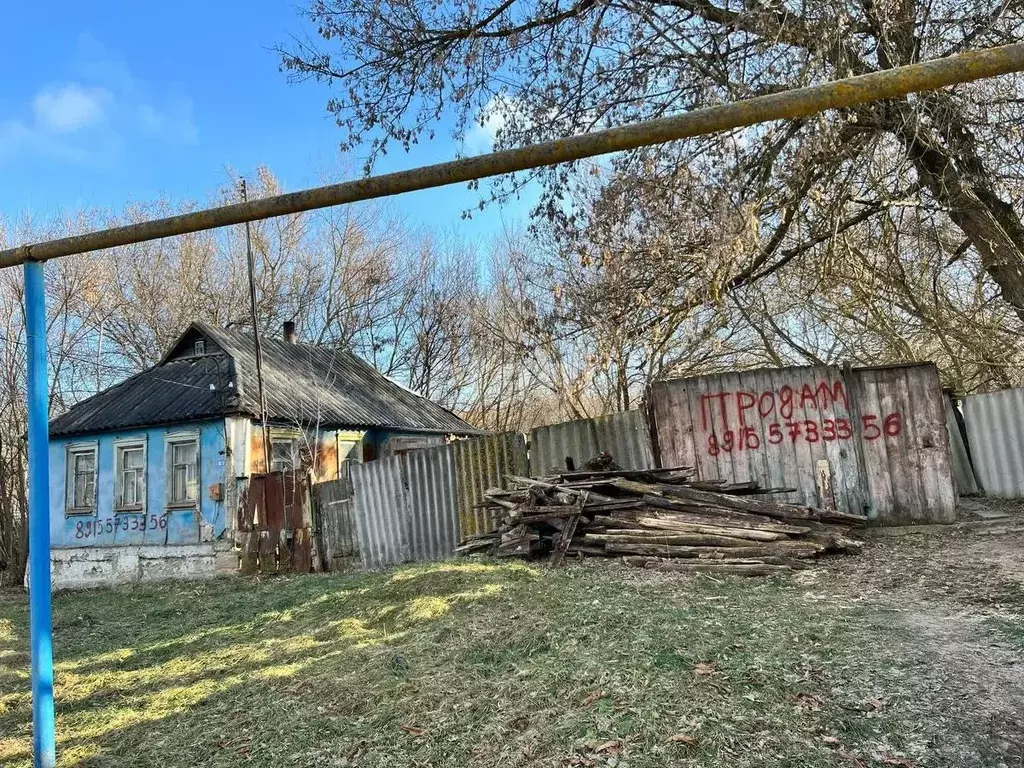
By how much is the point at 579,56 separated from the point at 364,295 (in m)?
21.1

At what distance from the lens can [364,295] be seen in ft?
97.4

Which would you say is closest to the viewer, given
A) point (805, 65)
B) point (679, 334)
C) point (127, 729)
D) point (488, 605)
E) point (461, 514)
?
point (127, 729)

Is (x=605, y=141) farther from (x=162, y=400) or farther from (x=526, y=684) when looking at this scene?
(x=162, y=400)

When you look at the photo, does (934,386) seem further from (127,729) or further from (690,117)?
(127,729)

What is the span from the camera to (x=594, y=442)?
1011cm

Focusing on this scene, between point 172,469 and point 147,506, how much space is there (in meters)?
1.00

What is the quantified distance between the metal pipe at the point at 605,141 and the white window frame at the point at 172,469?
1178 cm

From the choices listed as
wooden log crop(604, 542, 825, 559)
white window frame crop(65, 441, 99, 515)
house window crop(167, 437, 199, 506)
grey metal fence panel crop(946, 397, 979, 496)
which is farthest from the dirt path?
white window frame crop(65, 441, 99, 515)

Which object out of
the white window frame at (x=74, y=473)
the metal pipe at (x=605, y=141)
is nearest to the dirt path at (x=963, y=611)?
the metal pipe at (x=605, y=141)

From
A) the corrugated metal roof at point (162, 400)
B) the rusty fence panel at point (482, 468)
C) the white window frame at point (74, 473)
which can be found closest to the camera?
the rusty fence panel at point (482, 468)

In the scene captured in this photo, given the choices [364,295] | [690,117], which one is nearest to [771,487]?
[690,117]

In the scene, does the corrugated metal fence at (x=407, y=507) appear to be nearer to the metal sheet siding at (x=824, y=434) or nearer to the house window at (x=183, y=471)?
the metal sheet siding at (x=824, y=434)

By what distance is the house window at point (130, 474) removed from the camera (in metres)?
16.5

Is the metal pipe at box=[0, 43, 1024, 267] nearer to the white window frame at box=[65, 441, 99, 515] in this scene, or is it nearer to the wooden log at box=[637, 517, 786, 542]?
the wooden log at box=[637, 517, 786, 542]
